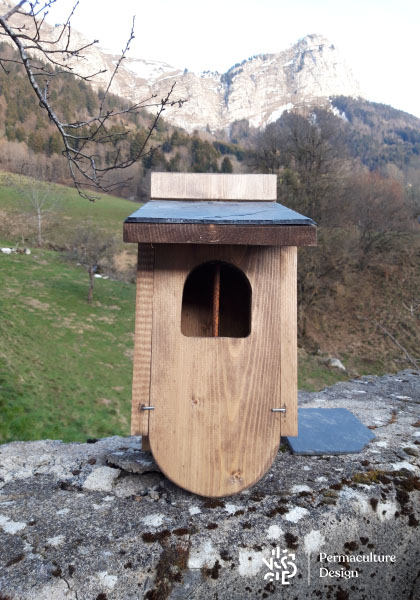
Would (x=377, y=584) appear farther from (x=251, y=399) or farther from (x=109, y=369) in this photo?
(x=109, y=369)

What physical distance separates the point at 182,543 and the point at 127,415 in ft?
23.3

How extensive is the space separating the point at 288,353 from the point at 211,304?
77 cm

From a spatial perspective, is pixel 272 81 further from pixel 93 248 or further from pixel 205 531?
pixel 205 531

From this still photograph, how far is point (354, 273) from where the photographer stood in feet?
67.5

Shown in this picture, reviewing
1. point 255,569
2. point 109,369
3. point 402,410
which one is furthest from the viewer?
point 109,369

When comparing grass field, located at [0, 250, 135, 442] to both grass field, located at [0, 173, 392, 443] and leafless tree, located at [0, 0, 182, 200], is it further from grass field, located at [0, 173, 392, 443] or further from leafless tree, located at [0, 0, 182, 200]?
leafless tree, located at [0, 0, 182, 200]

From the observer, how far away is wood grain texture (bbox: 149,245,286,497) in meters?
2.28

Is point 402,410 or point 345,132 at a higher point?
point 345,132

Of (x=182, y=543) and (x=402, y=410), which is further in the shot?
(x=402, y=410)

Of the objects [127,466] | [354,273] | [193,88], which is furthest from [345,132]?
[193,88]

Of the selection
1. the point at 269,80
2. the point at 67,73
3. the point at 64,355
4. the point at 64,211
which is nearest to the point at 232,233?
the point at 67,73

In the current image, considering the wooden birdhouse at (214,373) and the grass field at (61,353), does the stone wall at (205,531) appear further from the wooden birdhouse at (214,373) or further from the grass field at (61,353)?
the grass field at (61,353)

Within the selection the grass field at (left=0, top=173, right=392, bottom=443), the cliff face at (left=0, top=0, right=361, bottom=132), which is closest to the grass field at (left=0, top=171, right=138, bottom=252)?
the grass field at (left=0, top=173, right=392, bottom=443)

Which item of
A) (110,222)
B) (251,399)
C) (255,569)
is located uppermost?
(110,222)
